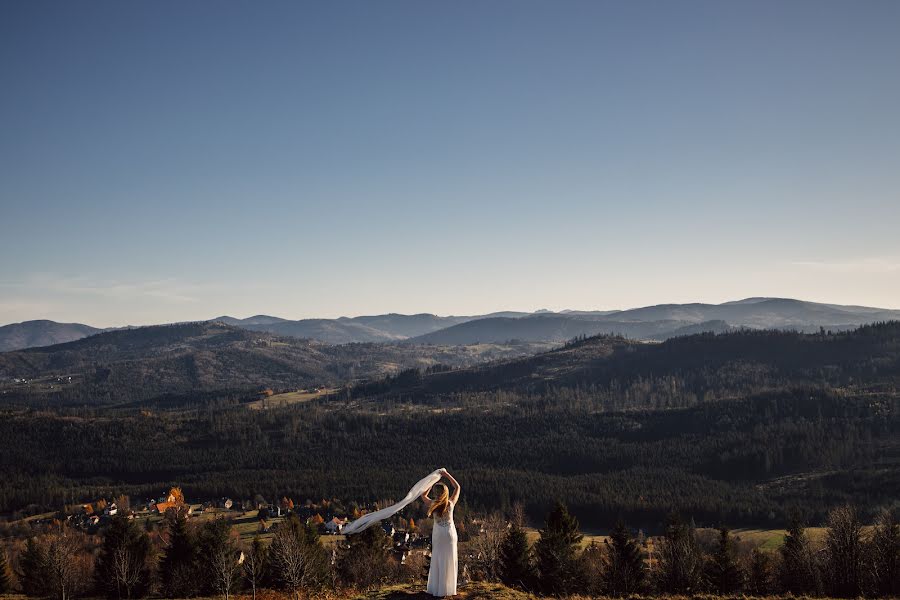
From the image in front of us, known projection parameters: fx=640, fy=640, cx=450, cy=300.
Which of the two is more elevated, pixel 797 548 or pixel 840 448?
pixel 797 548

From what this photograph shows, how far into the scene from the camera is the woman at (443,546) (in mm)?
30703

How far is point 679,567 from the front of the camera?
55125 millimetres

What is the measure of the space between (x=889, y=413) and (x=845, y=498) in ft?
274

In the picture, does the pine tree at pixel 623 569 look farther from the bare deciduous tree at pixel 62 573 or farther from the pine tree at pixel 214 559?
the bare deciduous tree at pixel 62 573

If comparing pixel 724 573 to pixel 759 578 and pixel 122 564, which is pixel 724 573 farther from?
pixel 122 564

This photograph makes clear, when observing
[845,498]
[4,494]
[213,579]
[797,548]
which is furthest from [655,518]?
[4,494]

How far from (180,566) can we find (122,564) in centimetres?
490

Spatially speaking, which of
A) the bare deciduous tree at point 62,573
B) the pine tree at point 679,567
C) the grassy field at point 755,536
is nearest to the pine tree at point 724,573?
the pine tree at point 679,567

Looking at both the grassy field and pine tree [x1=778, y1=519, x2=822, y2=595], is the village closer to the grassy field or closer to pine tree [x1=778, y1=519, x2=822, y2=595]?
the grassy field

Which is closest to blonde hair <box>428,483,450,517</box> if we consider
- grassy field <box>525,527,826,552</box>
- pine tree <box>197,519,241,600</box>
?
pine tree <box>197,519,241,600</box>

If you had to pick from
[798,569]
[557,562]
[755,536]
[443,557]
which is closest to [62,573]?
[443,557]

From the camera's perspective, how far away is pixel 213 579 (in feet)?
181

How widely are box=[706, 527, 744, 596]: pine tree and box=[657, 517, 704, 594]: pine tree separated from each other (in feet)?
4.32

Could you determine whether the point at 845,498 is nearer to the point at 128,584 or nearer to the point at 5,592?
the point at 128,584
